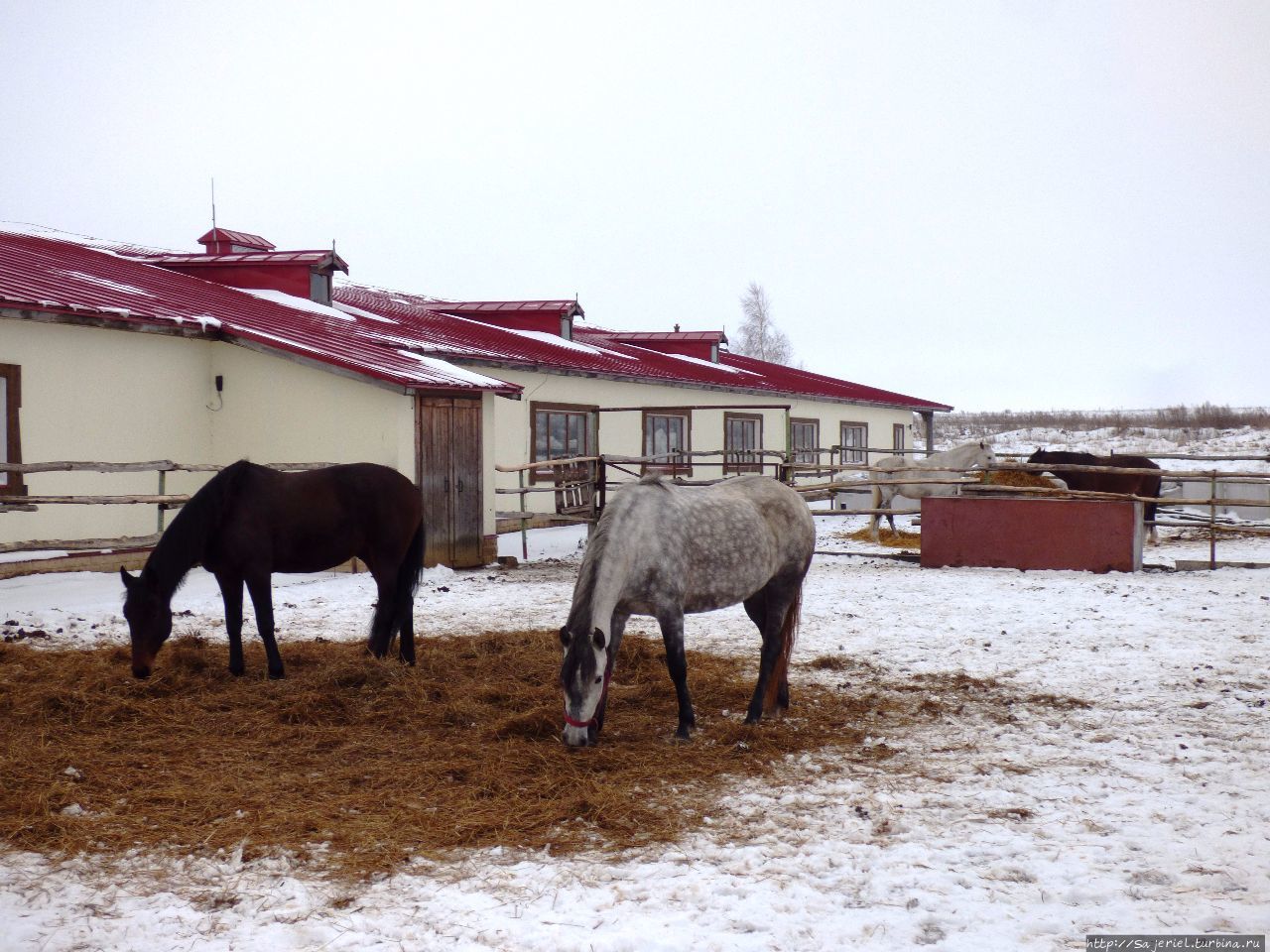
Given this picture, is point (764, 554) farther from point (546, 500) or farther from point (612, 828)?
point (546, 500)

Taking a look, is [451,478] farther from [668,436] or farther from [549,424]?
[668,436]

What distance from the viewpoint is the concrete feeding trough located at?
483 inches

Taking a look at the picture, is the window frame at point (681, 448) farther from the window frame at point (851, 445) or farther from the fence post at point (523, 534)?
the window frame at point (851, 445)

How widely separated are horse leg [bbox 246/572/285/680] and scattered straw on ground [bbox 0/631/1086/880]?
0.48ft

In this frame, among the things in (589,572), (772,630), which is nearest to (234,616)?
(589,572)

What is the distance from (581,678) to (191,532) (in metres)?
3.22

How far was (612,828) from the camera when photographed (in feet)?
14.3

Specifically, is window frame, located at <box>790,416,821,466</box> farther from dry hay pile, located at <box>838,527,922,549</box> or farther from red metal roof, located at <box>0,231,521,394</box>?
red metal roof, located at <box>0,231,521,394</box>

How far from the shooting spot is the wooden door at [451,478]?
12953mm

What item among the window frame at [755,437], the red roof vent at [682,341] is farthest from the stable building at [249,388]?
the red roof vent at [682,341]

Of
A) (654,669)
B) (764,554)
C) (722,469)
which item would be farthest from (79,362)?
(722,469)

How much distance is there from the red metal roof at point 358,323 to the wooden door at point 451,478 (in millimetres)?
420

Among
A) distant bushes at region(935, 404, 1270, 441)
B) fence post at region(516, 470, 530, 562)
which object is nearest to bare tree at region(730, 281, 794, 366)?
distant bushes at region(935, 404, 1270, 441)

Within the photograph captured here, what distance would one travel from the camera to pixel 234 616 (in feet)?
23.2
